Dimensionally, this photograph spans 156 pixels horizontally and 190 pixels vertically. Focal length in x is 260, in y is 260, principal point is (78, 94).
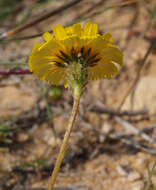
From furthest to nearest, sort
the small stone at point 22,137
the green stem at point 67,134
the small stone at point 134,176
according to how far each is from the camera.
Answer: the small stone at point 22,137 → the small stone at point 134,176 → the green stem at point 67,134

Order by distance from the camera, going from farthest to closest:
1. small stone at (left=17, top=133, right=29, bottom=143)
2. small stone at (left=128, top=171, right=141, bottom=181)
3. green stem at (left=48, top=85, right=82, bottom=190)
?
small stone at (left=17, top=133, right=29, bottom=143) → small stone at (left=128, top=171, right=141, bottom=181) → green stem at (left=48, top=85, right=82, bottom=190)

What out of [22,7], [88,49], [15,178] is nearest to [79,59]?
[88,49]

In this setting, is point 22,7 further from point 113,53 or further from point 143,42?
point 113,53

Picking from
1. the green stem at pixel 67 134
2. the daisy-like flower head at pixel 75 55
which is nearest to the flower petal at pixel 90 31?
the daisy-like flower head at pixel 75 55

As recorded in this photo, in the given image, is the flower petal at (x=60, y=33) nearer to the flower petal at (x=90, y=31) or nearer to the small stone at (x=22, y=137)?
the flower petal at (x=90, y=31)

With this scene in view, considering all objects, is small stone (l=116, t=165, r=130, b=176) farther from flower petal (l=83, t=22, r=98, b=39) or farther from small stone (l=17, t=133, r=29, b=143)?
flower petal (l=83, t=22, r=98, b=39)

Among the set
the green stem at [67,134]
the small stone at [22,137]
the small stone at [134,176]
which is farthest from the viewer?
the small stone at [22,137]

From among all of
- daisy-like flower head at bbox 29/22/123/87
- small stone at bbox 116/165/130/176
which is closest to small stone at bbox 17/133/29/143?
small stone at bbox 116/165/130/176
